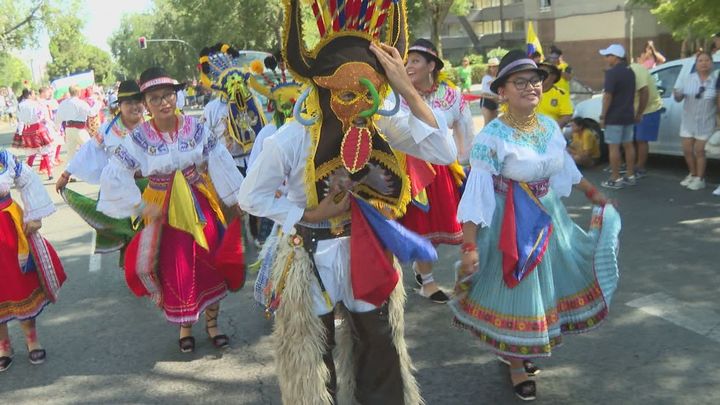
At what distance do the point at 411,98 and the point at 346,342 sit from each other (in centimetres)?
123

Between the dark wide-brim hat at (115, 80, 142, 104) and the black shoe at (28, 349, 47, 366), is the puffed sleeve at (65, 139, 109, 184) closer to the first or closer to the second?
the dark wide-brim hat at (115, 80, 142, 104)

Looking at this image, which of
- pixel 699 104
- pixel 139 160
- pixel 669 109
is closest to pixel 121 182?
pixel 139 160

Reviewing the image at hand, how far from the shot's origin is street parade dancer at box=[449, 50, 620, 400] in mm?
3514

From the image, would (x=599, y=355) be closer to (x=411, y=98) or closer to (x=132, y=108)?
(x=411, y=98)

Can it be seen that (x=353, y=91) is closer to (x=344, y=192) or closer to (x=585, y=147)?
(x=344, y=192)

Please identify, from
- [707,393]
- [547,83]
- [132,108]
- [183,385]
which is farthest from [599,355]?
[132,108]

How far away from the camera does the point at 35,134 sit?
49.2ft

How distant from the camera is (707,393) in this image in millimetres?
3711

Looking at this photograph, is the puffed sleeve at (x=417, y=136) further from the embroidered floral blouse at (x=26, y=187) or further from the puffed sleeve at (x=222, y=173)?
the embroidered floral blouse at (x=26, y=187)

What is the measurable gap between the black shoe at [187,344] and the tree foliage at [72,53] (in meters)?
40.9

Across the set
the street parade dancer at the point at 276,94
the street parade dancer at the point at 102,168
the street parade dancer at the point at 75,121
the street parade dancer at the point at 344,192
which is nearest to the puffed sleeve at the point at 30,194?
the street parade dancer at the point at 102,168

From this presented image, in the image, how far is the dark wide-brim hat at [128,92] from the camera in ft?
19.5

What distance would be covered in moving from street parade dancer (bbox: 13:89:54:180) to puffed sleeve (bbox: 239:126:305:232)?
13400 mm

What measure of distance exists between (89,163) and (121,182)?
1.51 meters
